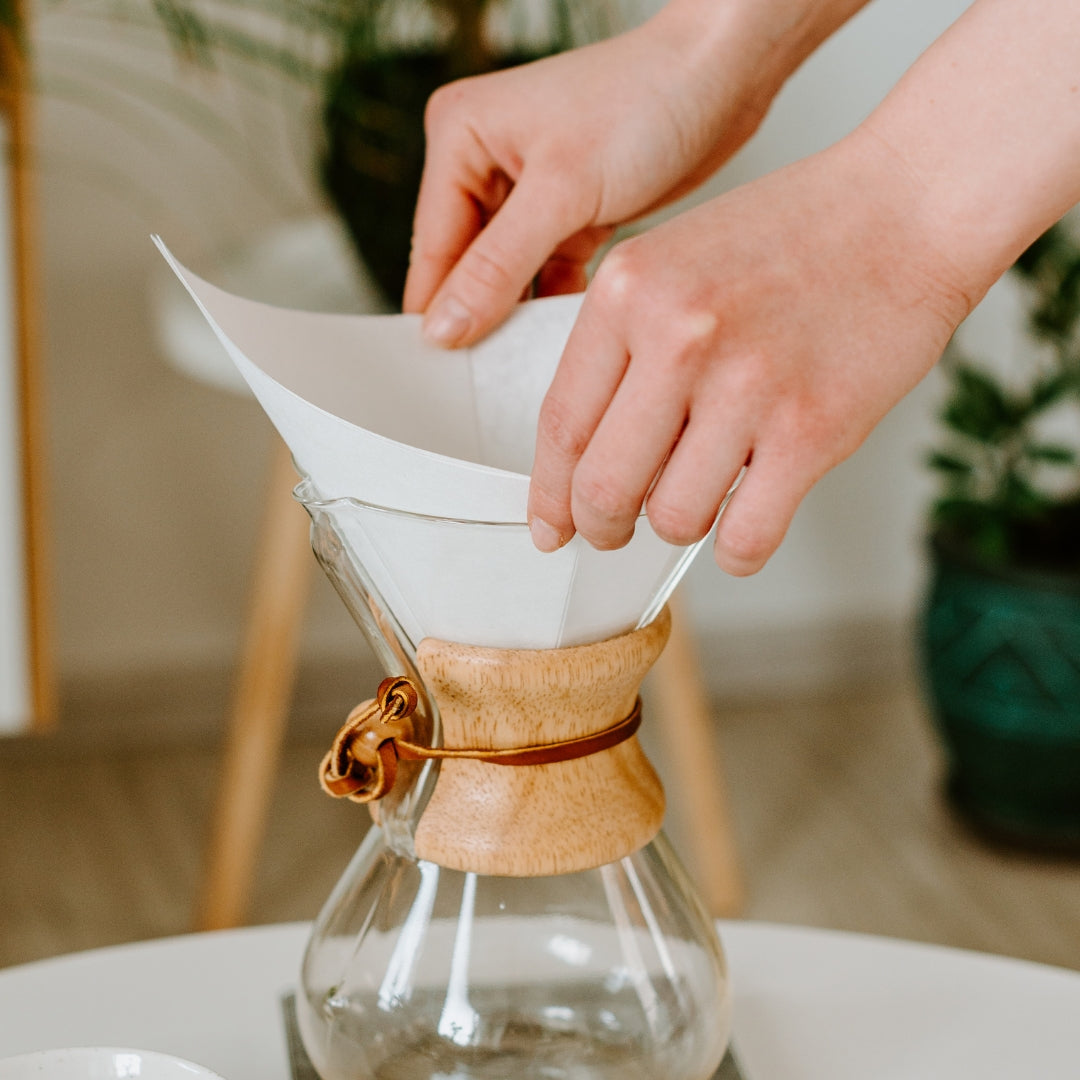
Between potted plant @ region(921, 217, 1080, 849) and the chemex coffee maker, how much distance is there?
97cm

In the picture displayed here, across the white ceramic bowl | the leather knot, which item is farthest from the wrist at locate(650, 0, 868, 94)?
the white ceramic bowl

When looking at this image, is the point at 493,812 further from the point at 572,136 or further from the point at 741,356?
the point at 572,136

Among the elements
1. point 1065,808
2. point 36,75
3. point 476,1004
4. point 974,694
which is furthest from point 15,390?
point 1065,808

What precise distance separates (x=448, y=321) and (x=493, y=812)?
7.5 inches

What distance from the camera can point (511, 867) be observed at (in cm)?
41

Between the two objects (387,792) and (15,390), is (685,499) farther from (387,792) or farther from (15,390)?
(15,390)

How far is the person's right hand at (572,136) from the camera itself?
57cm

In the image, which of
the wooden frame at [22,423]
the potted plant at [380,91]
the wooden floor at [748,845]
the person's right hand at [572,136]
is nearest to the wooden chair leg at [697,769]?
the wooden floor at [748,845]

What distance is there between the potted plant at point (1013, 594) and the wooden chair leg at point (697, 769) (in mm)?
278

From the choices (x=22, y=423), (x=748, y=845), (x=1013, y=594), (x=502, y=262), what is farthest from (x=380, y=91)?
(x=748, y=845)

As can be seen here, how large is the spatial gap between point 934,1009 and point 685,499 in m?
0.25

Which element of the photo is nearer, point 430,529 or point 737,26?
point 430,529

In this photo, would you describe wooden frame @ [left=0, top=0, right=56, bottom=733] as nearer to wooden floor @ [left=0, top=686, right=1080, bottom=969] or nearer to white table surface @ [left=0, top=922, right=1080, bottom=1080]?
wooden floor @ [left=0, top=686, right=1080, bottom=969]

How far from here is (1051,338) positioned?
138 cm
